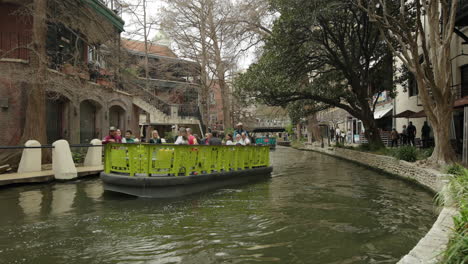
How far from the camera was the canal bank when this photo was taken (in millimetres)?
3709

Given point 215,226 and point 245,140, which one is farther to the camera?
point 245,140

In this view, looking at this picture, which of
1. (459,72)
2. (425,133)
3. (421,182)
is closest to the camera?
(421,182)

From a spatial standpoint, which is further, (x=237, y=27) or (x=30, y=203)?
(x=237, y=27)

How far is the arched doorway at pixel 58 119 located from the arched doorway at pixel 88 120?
6.55 ft

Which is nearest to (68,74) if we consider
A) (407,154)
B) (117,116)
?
(117,116)

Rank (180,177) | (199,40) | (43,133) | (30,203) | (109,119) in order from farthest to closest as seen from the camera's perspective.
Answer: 1. (199,40)
2. (109,119)
3. (43,133)
4. (180,177)
5. (30,203)

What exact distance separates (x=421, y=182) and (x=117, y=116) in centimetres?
1951

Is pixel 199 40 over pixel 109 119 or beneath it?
over

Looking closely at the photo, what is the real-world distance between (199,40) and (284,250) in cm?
2268

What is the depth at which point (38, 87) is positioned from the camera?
525 inches

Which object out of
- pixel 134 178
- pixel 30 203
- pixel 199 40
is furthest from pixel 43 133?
pixel 199 40

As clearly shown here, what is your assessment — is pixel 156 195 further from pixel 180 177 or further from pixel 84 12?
pixel 84 12

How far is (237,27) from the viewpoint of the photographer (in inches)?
1057

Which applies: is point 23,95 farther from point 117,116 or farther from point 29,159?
point 117,116
